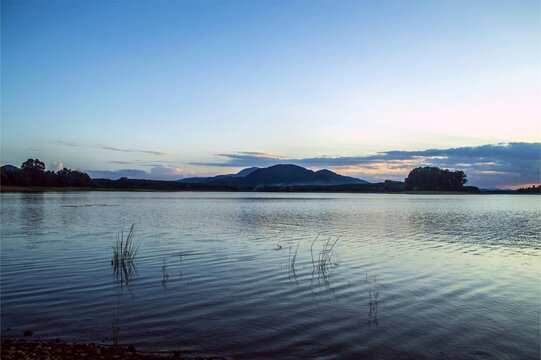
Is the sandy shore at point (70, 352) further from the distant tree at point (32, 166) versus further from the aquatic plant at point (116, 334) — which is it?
the distant tree at point (32, 166)

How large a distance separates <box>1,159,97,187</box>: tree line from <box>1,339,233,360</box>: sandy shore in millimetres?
169956

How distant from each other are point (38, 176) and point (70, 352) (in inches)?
7759

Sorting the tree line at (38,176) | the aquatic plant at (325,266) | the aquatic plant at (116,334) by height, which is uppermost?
the tree line at (38,176)

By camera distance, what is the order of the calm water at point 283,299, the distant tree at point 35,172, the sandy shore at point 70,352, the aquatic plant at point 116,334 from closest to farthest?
the sandy shore at point 70,352 → the aquatic plant at point 116,334 → the calm water at point 283,299 → the distant tree at point 35,172

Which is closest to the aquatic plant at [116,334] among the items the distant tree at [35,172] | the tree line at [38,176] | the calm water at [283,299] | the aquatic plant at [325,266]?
the calm water at [283,299]

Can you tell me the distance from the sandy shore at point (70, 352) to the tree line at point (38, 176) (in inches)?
6691

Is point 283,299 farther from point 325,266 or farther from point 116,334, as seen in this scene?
point 325,266

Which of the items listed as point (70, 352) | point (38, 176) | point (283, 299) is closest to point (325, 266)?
point (283, 299)

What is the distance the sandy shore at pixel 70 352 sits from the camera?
6.88 metres

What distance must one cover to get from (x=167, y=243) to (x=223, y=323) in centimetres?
1484

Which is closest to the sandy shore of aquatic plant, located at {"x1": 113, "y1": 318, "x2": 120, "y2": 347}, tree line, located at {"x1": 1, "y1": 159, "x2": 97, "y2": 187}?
aquatic plant, located at {"x1": 113, "y1": 318, "x2": 120, "y2": 347}

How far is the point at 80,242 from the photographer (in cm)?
2273

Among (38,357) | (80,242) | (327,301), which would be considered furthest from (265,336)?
(80,242)

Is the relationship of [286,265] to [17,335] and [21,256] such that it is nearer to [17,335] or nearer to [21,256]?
[17,335]
